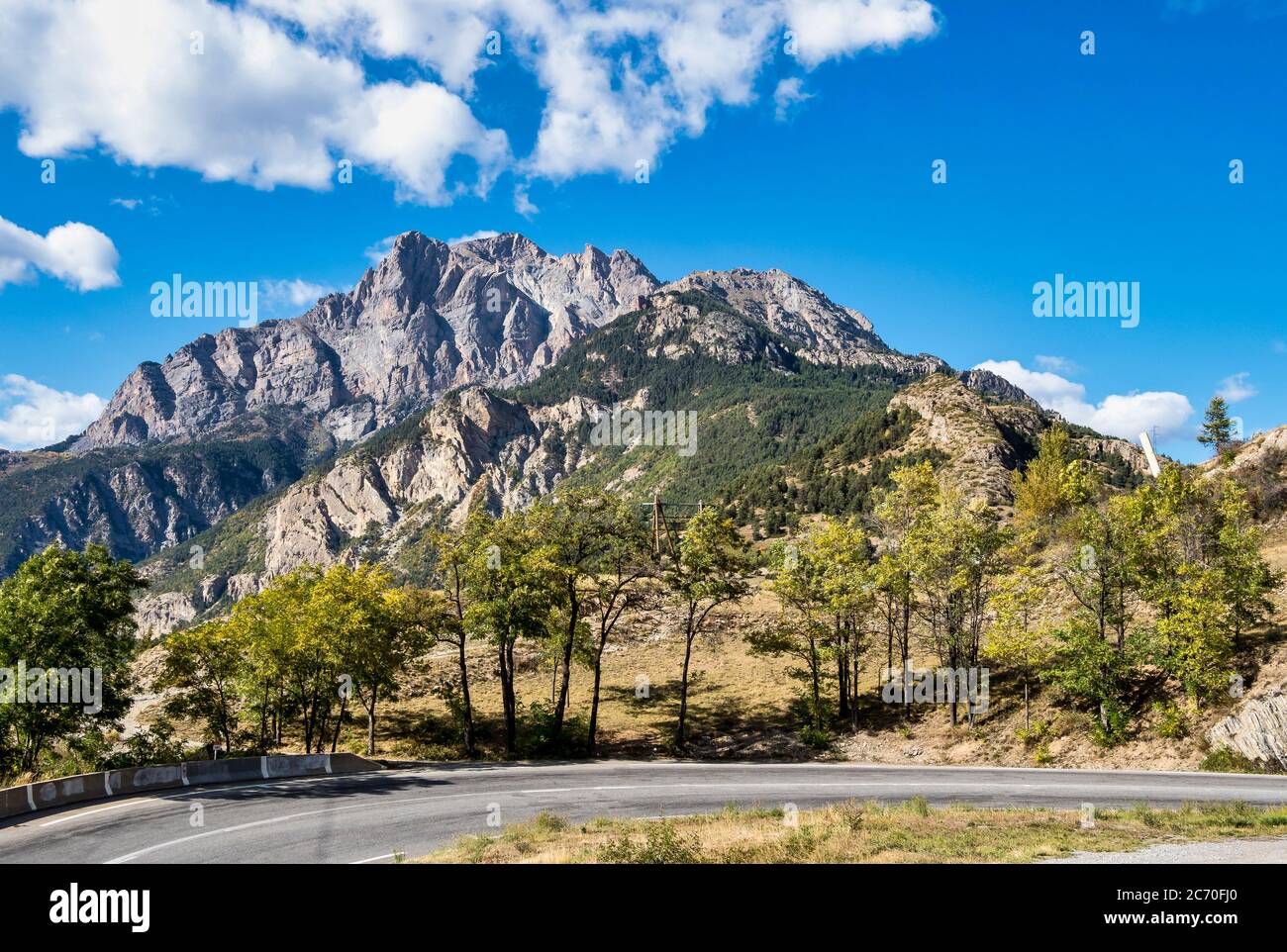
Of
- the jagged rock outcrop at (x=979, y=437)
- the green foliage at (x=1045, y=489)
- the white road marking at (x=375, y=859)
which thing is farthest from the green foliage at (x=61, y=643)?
the jagged rock outcrop at (x=979, y=437)

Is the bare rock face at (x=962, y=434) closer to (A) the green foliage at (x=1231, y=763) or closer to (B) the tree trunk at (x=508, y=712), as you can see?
(A) the green foliage at (x=1231, y=763)

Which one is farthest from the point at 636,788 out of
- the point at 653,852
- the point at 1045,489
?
the point at 1045,489

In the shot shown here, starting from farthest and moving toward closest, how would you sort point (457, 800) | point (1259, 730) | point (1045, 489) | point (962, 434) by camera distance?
point (962, 434), point (1045, 489), point (1259, 730), point (457, 800)

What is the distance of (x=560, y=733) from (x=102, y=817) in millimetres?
20861

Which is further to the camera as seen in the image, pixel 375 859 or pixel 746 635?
pixel 746 635

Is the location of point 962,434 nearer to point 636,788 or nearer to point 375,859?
point 636,788

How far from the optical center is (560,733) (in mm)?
37250

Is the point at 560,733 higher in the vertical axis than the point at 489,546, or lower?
lower

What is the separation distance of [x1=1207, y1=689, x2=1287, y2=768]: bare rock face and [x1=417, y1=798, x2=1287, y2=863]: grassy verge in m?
10.8

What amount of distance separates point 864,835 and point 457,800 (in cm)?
1411

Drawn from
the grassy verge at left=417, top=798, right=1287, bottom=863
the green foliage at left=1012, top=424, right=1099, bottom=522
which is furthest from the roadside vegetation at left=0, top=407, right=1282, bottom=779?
the green foliage at left=1012, top=424, right=1099, bottom=522

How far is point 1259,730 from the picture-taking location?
2723 cm
